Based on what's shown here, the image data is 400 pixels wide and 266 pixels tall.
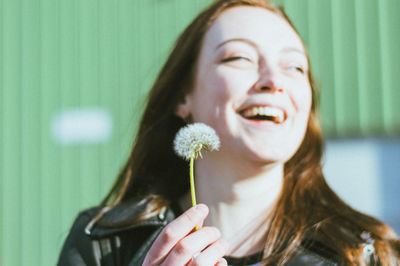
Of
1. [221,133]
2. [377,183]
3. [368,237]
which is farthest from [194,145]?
[377,183]

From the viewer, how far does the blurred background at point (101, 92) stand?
139 inches

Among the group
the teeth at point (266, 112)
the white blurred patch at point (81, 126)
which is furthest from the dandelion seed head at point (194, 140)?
the white blurred patch at point (81, 126)

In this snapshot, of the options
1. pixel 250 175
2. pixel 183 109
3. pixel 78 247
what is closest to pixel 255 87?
pixel 250 175

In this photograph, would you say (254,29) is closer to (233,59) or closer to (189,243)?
(233,59)

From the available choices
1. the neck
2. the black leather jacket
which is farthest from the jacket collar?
the neck

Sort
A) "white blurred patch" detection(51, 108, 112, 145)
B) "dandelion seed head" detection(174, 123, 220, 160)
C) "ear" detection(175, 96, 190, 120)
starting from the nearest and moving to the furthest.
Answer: "dandelion seed head" detection(174, 123, 220, 160), "ear" detection(175, 96, 190, 120), "white blurred patch" detection(51, 108, 112, 145)

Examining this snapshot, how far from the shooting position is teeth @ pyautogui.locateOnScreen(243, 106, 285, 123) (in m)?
1.47

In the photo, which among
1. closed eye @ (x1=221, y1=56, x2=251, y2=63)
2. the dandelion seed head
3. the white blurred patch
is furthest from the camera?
the white blurred patch

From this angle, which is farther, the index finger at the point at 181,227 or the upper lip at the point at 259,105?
the upper lip at the point at 259,105

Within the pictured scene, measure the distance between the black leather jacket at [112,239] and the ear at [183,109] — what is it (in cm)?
38

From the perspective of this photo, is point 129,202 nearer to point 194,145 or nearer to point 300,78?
point 194,145

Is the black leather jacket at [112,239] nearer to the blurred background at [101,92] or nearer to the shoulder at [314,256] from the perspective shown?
the shoulder at [314,256]

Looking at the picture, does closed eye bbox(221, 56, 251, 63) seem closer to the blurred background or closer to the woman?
the woman

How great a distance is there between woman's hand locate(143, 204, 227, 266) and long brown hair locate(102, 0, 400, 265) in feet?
1.49
